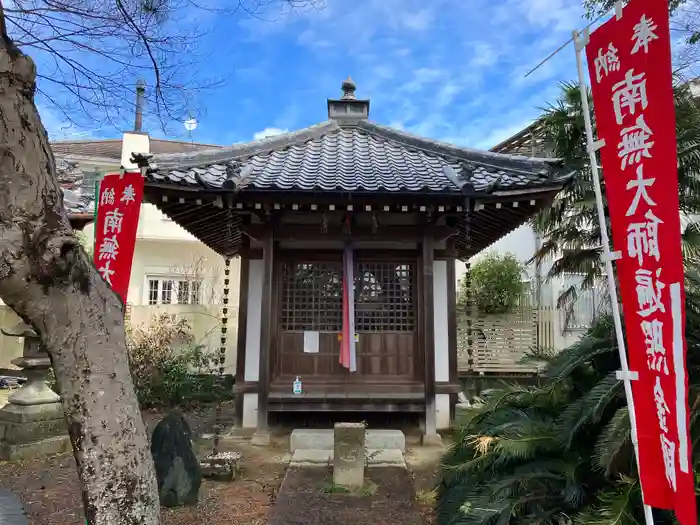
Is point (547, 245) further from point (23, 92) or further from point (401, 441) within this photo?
point (23, 92)

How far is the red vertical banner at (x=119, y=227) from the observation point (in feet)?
19.5

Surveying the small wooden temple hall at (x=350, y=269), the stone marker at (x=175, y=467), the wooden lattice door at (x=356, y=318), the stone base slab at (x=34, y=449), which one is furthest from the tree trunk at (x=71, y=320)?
the stone base slab at (x=34, y=449)

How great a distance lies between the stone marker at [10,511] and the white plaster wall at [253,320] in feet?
12.0

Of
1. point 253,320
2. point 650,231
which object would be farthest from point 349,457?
point 650,231

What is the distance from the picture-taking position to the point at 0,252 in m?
2.61

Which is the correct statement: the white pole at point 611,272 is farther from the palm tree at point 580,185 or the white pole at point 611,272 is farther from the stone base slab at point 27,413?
the stone base slab at point 27,413

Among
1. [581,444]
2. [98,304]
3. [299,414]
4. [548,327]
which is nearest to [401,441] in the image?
[299,414]

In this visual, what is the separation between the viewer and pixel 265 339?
7.36 meters

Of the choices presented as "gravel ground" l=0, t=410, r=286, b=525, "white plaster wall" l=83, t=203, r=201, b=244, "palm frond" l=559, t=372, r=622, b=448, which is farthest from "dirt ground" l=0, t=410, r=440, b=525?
"white plaster wall" l=83, t=203, r=201, b=244

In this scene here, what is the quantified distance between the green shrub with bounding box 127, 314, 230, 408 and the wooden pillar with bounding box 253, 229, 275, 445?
3.97 meters

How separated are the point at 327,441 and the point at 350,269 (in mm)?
2608

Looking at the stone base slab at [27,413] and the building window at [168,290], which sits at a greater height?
the building window at [168,290]

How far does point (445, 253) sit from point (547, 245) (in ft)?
12.6

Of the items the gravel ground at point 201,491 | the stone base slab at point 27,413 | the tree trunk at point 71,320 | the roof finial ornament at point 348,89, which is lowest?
the gravel ground at point 201,491
